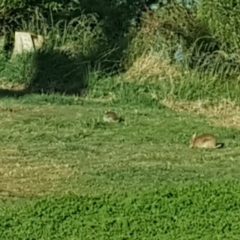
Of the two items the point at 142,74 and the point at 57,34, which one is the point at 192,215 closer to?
the point at 142,74

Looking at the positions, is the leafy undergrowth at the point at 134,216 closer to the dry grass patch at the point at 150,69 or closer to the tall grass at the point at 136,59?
the tall grass at the point at 136,59

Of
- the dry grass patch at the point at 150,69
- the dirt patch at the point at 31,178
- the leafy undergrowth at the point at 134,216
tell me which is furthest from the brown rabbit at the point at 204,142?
the dry grass patch at the point at 150,69

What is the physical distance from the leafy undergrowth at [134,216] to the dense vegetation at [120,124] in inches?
0.5

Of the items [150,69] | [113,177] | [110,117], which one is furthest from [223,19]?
[113,177]

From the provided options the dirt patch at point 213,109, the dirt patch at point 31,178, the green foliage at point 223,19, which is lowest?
the dirt patch at point 213,109

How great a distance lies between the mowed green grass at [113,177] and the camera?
6117 millimetres

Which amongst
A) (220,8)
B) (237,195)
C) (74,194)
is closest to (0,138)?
(74,194)

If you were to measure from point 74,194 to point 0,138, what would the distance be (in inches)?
108

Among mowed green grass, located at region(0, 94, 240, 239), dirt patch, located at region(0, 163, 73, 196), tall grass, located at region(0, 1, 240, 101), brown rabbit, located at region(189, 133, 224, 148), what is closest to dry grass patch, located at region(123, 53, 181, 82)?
tall grass, located at region(0, 1, 240, 101)

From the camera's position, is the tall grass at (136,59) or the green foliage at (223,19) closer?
the green foliage at (223,19)

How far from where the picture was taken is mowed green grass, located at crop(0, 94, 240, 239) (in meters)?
6.12

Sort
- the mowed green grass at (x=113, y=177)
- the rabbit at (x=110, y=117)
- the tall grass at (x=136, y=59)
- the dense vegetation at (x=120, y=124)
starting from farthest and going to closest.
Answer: the tall grass at (x=136, y=59) < the rabbit at (x=110, y=117) < the dense vegetation at (x=120, y=124) < the mowed green grass at (x=113, y=177)

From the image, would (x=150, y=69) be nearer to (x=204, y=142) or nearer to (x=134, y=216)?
(x=204, y=142)

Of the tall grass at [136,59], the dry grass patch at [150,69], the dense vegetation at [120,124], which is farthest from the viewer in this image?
the dry grass patch at [150,69]
